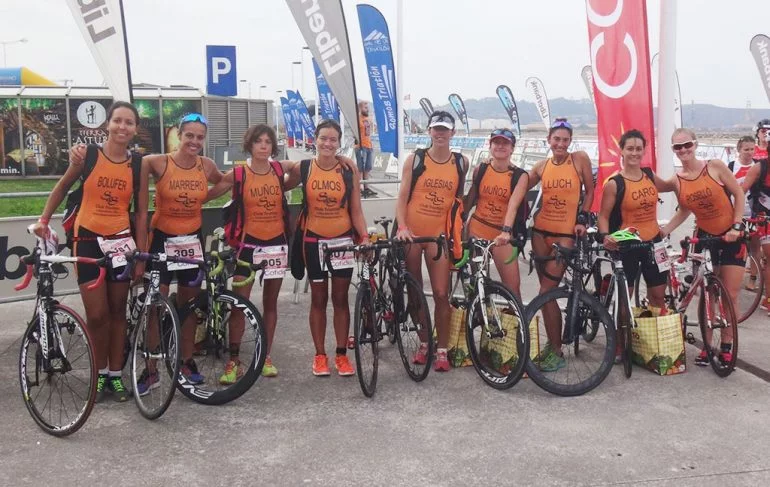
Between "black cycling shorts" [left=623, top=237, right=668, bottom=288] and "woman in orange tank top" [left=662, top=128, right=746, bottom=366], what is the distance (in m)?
0.34

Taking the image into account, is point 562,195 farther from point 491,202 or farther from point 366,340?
point 366,340

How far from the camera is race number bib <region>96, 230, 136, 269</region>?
13.6ft

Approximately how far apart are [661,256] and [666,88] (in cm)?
199

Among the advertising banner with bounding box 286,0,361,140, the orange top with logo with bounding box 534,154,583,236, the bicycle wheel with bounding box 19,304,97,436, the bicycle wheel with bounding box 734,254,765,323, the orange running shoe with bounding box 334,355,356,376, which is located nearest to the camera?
the bicycle wheel with bounding box 19,304,97,436

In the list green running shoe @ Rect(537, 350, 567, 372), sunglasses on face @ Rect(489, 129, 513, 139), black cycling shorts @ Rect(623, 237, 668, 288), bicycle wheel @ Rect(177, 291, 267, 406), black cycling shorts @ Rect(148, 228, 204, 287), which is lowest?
green running shoe @ Rect(537, 350, 567, 372)

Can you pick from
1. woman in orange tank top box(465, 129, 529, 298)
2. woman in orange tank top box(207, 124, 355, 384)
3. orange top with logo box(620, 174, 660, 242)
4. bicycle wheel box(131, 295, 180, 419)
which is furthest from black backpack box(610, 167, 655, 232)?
bicycle wheel box(131, 295, 180, 419)

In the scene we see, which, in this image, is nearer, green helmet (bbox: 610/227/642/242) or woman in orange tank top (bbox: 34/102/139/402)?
woman in orange tank top (bbox: 34/102/139/402)

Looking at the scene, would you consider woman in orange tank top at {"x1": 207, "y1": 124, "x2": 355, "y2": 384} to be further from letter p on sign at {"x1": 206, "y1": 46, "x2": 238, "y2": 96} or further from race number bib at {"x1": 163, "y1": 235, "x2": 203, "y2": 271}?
letter p on sign at {"x1": 206, "y1": 46, "x2": 238, "y2": 96}

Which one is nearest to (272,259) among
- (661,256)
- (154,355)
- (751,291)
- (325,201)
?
(325,201)

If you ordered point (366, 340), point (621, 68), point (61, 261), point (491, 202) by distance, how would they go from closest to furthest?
1. point (61, 261)
2. point (366, 340)
3. point (491, 202)
4. point (621, 68)

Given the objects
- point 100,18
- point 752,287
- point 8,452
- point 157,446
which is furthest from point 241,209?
point 752,287

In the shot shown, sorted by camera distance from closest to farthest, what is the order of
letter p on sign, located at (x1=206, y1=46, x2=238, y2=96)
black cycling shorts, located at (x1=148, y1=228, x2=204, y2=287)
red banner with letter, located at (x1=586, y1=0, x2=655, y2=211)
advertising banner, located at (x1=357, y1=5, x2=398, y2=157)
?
black cycling shorts, located at (x1=148, y1=228, x2=204, y2=287) → red banner with letter, located at (x1=586, y1=0, x2=655, y2=211) → advertising banner, located at (x1=357, y1=5, x2=398, y2=157) → letter p on sign, located at (x1=206, y1=46, x2=238, y2=96)

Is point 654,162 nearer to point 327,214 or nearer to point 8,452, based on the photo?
point 327,214

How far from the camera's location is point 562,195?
16.5 ft
